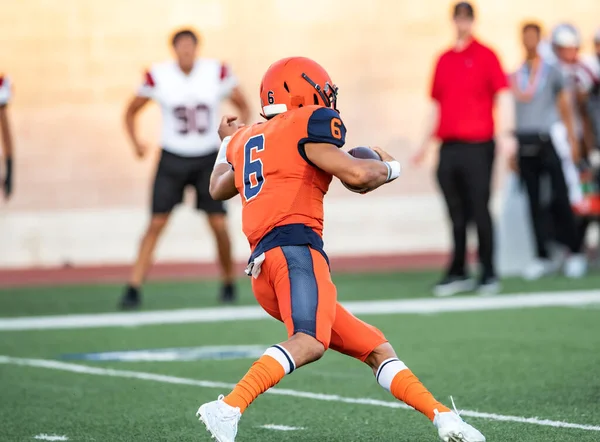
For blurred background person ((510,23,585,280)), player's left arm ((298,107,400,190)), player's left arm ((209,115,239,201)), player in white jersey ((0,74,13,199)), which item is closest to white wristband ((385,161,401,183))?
player's left arm ((298,107,400,190))

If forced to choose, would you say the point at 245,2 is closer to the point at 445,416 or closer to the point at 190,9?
the point at 190,9

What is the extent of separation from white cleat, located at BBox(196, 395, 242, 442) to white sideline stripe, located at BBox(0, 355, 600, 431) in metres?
1.45

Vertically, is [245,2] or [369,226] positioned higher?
[245,2]

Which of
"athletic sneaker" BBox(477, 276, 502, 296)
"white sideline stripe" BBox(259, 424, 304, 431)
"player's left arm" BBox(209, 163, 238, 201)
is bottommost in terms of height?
"athletic sneaker" BBox(477, 276, 502, 296)

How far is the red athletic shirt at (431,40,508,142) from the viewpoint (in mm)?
10383

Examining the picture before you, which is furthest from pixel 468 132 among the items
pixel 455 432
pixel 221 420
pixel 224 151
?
pixel 221 420

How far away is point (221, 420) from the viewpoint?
420 cm

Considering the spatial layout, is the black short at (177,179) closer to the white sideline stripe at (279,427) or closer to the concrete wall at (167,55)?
the concrete wall at (167,55)

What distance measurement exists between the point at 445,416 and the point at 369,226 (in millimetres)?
10188

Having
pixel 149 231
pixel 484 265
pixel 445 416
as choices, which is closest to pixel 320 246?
pixel 445 416

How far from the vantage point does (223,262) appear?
1007 centimetres

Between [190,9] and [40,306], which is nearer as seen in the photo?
[40,306]

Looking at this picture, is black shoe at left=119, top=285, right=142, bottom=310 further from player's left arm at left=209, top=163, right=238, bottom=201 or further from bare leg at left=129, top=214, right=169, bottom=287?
player's left arm at left=209, top=163, right=238, bottom=201

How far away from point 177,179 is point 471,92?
2629 mm
